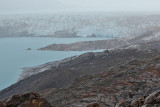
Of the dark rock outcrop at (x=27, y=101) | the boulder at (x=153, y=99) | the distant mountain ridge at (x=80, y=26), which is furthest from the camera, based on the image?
the distant mountain ridge at (x=80, y=26)

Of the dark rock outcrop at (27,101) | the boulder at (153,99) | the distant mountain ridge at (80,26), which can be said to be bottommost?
the distant mountain ridge at (80,26)

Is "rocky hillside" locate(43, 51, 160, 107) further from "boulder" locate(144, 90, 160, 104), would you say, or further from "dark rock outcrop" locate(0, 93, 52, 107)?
"dark rock outcrop" locate(0, 93, 52, 107)

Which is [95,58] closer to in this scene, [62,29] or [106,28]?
[106,28]

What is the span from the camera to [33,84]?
18672 millimetres

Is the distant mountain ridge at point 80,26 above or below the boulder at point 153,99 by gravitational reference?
below

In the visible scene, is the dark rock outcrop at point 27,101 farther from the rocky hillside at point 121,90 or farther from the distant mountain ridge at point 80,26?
the distant mountain ridge at point 80,26

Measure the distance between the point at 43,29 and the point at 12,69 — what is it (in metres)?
35.5

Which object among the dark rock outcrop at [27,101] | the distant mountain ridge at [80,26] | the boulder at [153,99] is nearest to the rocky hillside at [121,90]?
the boulder at [153,99]

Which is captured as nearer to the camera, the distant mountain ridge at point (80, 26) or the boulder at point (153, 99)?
the boulder at point (153, 99)

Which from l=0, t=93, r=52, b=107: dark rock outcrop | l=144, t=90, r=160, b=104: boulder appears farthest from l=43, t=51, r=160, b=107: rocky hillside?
l=0, t=93, r=52, b=107: dark rock outcrop

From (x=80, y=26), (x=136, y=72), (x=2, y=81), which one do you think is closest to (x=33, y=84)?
(x=2, y=81)

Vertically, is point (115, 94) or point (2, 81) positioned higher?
point (115, 94)

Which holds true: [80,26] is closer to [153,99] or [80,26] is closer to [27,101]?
[27,101]

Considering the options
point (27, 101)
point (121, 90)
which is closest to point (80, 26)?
point (121, 90)
